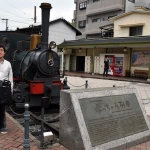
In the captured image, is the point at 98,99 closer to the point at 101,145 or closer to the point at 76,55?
the point at 101,145

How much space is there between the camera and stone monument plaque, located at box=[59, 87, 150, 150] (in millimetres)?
3615

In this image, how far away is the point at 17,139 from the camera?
410 centimetres

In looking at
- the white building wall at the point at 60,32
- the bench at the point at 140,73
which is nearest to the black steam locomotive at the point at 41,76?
the bench at the point at 140,73

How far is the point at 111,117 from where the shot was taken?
400cm

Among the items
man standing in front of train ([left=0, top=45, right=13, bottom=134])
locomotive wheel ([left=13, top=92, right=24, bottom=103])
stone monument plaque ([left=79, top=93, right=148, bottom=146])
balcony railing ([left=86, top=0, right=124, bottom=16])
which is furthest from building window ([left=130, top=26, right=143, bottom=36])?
man standing in front of train ([left=0, top=45, right=13, bottom=134])

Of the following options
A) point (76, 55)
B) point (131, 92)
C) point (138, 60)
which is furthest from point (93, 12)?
point (131, 92)

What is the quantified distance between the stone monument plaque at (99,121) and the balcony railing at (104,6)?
86.2 feet

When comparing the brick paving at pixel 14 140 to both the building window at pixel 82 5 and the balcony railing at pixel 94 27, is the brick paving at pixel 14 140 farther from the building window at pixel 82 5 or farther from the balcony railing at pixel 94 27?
the building window at pixel 82 5

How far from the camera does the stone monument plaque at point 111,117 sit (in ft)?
12.2

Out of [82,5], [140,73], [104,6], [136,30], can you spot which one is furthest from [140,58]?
[82,5]

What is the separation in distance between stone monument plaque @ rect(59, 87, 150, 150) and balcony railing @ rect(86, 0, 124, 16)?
26260 millimetres

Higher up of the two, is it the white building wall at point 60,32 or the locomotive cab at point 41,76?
the white building wall at point 60,32

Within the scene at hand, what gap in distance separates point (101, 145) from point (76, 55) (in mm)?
21980

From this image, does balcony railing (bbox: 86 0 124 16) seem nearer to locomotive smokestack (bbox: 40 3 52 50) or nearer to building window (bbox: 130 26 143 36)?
building window (bbox: 130 26 143 36)
